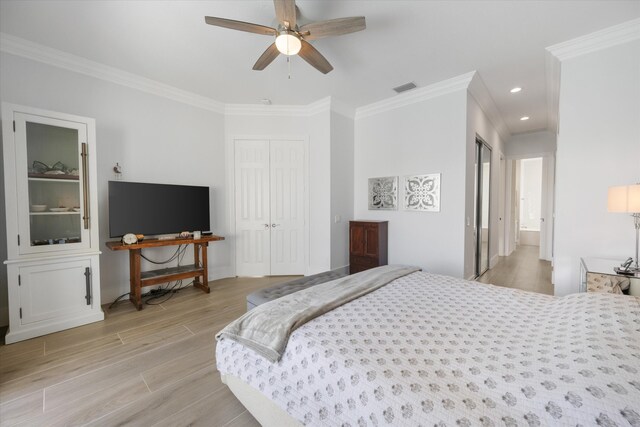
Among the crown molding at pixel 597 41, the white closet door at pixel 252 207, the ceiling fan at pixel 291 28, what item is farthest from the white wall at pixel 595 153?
the white closet door at pixel 252 207

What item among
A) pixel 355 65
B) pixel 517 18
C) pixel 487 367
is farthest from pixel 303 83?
pixel 487 367

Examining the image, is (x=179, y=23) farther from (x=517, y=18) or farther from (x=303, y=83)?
(x=517, y=18)

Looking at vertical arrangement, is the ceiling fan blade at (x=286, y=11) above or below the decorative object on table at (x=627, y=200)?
above

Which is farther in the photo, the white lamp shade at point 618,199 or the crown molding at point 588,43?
the crown molding at point 588,43

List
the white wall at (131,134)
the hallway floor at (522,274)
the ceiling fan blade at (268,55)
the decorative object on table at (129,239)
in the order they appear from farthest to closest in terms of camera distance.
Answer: the hallway floor at (522,274) → the decorative object on table at (129,239) → the white wall at (131,134) → the ceiling fan blade at (268,55)

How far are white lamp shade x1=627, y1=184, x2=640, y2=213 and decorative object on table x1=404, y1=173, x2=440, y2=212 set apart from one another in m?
1.83

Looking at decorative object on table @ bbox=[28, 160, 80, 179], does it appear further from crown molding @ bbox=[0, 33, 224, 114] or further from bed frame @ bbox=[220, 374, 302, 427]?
bed frame @ bbox=[220, 374, 302, 427]

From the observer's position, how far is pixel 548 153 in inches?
224

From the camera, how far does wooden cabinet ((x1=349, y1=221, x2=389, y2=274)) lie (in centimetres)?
412

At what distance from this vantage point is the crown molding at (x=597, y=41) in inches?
94.5

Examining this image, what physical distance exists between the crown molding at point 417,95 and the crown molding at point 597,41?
0.82m

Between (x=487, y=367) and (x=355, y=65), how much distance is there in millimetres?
3224

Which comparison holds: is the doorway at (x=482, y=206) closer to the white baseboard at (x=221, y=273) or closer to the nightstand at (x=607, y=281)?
the nightstand at (x=607, y=281)

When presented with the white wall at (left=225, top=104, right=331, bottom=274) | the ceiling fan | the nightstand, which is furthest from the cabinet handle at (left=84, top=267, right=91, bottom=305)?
the nightstand
